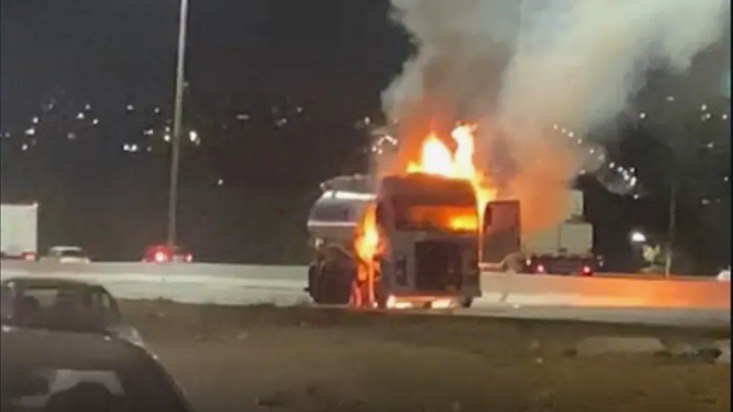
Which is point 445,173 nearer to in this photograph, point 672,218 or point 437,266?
point 437,266

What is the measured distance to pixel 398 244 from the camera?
4.26 meters

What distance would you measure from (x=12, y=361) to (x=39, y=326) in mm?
112

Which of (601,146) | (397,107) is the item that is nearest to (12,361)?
(397,107)

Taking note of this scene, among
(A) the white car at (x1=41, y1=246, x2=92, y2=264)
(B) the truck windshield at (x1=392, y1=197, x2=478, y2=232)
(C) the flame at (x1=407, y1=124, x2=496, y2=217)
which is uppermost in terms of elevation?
(C) the flame at (x1=407, y1=124, x2=496, y2=217)

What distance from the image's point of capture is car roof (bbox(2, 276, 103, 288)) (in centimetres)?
336

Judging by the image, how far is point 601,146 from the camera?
153 inches

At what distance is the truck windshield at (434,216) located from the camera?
3969mm

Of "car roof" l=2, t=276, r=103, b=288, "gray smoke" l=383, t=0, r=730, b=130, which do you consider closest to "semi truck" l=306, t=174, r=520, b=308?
"gray smoke" l=383, t=0, r=730, b=130

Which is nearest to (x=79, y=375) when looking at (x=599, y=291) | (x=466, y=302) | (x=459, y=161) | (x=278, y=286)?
(x=278, y=286)

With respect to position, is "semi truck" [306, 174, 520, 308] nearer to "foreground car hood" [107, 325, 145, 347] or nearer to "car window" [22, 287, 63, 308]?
"foreground car hood" [107, 325, 145, 347]

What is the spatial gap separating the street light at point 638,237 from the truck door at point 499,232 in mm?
298

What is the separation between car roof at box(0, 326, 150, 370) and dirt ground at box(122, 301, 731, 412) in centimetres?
11

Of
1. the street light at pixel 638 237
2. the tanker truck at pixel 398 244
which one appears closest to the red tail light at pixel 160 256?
the tanker truck at pixel 398 244

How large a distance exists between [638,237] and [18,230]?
1562 mm
